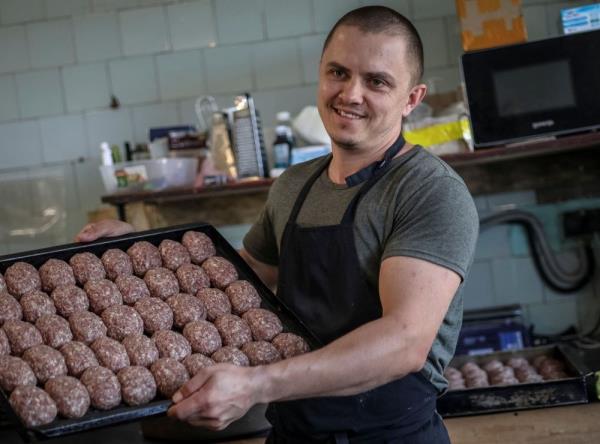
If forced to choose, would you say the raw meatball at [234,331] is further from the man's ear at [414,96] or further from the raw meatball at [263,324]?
the man's ear at [414,96]

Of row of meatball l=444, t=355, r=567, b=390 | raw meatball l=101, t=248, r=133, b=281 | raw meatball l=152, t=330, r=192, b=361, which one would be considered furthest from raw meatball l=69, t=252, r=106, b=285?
row of meatball l=444, t=355, r=567, b=390

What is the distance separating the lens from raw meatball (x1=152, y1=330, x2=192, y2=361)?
1639 millimetres

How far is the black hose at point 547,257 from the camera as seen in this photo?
10.9 feet

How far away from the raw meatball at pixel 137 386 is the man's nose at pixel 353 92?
0.62m

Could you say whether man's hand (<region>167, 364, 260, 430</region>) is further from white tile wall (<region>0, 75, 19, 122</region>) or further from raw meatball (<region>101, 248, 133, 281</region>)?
white tile wall (<region>0, 75, 19, 122</region>)

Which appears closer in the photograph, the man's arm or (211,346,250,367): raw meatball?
the man's arm

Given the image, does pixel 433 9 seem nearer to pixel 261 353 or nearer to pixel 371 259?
pixel 371 259

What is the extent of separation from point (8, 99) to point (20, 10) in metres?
0.35

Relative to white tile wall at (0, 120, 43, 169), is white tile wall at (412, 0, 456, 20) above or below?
above

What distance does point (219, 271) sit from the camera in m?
1.88

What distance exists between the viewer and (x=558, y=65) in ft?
9.61

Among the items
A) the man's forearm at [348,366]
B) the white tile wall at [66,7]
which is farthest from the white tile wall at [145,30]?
the man's forearm at [348,366]

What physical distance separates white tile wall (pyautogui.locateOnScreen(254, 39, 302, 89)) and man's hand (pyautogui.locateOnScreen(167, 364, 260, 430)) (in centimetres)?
220

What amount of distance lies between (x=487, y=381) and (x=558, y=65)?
1055 mm
